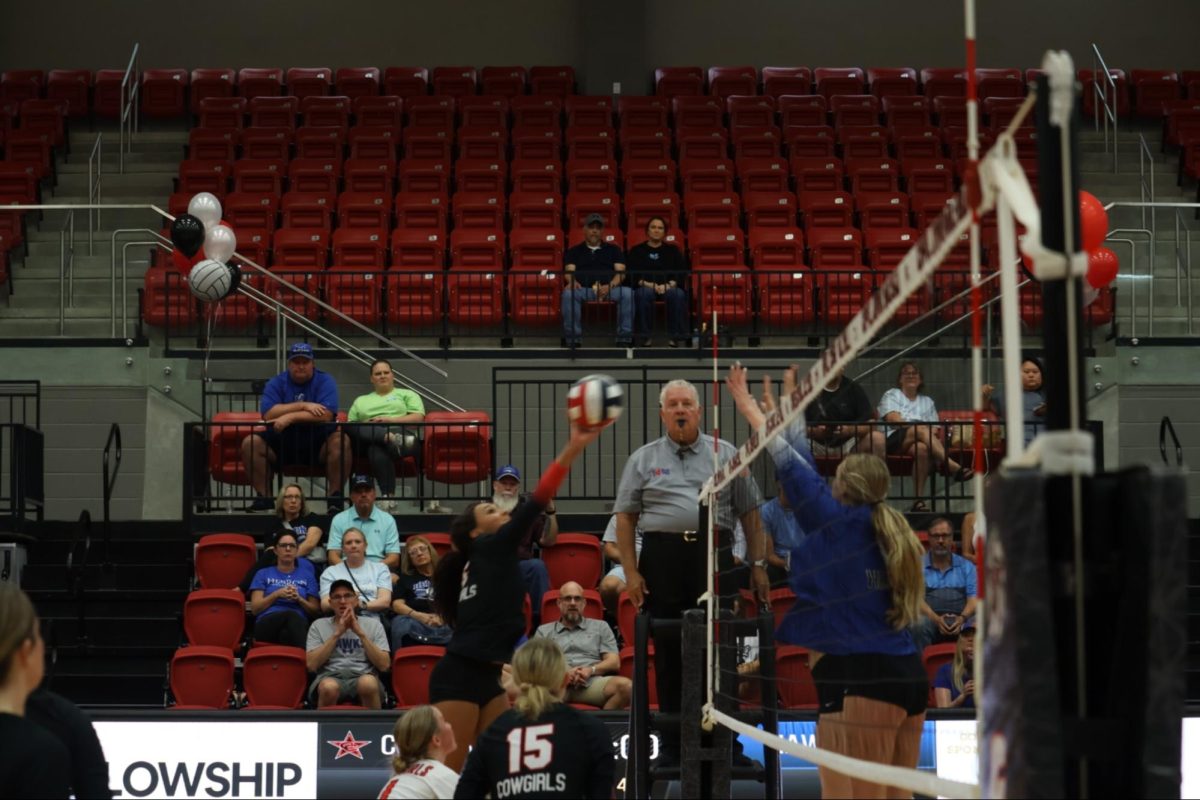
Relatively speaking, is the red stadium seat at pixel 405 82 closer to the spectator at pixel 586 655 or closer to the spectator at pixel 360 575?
the spectator at pixel 360 575

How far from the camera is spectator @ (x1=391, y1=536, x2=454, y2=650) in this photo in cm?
1141

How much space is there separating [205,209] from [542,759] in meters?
11.2

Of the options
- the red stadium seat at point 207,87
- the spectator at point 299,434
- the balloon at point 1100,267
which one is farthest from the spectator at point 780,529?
the red stadium seat at point 207,87

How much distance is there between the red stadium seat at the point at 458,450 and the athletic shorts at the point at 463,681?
256 inches

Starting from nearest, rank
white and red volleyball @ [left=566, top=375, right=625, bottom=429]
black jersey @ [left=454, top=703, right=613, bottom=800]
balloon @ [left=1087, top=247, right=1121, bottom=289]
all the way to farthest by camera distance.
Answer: black jersey @ [left=454, top=703, right=613, bottom=800] < white and red volleyball @ [left=566, top=375, right=625, bottom=429] < balloon @ [left=1087, top=247, right=1121, bottom=289]

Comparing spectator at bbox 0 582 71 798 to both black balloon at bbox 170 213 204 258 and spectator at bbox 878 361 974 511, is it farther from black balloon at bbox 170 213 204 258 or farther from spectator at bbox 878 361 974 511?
black balloon at bbox 170 213 204 258

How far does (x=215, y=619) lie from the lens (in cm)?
1163

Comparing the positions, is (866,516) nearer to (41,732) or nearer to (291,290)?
(41,732)

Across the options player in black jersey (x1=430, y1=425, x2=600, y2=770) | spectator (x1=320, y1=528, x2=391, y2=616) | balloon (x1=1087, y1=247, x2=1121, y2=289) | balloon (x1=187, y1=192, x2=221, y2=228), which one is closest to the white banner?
spectator (x1=320, y1=528, x2=391, y2=616)

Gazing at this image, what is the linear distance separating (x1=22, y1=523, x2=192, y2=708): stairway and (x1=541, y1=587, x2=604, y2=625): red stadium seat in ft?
9.36

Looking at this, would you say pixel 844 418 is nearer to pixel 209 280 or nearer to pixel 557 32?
pixel 209 280

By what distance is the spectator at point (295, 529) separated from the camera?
39.4 ft

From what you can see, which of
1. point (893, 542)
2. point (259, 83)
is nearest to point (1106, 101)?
point (259, 83)

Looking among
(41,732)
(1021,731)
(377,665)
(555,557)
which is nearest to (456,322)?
(555,557)
